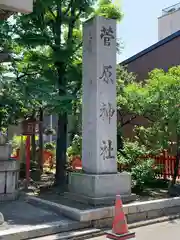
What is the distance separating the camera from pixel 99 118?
8.96m

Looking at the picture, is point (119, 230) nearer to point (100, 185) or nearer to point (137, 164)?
point (100, 185)

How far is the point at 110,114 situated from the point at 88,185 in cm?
208

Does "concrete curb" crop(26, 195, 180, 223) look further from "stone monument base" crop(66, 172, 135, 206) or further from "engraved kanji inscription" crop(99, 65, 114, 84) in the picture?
"engraved kanji inscription" crop(99, 65, 114, 84)

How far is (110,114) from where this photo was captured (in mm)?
9195

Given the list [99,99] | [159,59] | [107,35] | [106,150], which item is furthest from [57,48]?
[159,59]

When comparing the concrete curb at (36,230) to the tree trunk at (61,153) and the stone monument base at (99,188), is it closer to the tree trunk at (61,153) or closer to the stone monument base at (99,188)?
the stone monument base at (99,188)

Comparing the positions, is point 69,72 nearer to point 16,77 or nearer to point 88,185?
point 16,77

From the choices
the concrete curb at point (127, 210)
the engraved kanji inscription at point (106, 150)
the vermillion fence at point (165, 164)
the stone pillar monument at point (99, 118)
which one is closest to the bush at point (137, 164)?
the vermillion fence at point (165, 164)

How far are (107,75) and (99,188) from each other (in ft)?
10.4

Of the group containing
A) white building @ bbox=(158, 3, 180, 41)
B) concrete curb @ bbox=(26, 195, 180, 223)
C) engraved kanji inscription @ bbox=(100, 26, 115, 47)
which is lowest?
concrete curb @ bbox=(26, 195, 180, 223)

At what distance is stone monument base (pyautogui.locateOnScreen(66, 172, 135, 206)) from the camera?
8539 millimetres

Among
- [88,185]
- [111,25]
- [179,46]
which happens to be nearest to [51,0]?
[111,25]

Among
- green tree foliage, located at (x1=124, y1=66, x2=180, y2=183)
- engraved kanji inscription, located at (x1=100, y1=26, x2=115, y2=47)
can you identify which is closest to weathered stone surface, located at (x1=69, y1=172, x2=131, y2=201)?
green tree foliage, located at (x1=124, y1=66, x2=180, y2=183)

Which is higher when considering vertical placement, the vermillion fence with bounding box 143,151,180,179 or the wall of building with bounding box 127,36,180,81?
the wall of building with bounding box 127,36,180,81
